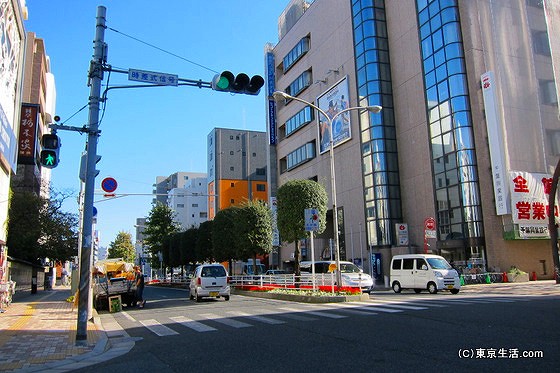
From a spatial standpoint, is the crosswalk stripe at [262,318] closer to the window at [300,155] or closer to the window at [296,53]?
the window at [300,155]

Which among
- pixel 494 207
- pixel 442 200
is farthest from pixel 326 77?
pixel 494 207

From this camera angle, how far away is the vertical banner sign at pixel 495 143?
31.4m

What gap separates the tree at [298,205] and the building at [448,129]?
858 centimetres

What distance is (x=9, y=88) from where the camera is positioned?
1983cm

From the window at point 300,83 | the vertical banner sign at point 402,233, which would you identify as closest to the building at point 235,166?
the window at point 300,83

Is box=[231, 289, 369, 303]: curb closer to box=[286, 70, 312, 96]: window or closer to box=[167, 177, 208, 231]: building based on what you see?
box=[286, 70, 312, 96]: window

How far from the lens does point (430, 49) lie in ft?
122

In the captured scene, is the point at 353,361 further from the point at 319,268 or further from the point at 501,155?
the point at 501,155

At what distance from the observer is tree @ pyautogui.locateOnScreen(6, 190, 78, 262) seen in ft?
105

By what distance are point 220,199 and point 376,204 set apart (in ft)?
173

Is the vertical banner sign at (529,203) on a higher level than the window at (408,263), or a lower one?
higher

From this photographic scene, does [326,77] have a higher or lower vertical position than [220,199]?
higher

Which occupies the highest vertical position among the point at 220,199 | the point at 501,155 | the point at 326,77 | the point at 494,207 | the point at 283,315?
the point at 326,77

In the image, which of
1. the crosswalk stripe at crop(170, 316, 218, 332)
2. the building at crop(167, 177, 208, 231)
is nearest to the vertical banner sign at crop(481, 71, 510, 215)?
the crosswalk stripe at crop(170, 316, 218, 332)
